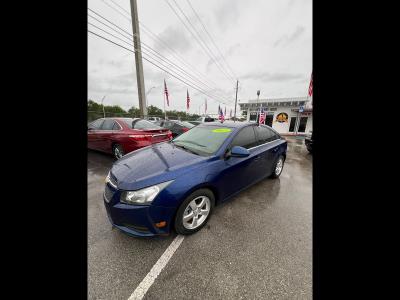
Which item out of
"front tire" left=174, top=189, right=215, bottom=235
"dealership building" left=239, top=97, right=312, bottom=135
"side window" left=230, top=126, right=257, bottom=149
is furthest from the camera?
"dealership building" left=239, top=97, right=312, bottom=135

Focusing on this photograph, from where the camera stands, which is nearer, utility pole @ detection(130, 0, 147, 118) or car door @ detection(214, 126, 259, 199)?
car door @ detection(214, 126, 259, 199)

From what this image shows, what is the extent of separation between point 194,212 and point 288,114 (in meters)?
19.6

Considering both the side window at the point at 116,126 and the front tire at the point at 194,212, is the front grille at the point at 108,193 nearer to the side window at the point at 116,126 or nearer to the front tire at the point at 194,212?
the front tire at the point at 194,212

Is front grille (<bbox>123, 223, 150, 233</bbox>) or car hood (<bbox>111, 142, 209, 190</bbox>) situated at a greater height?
car hood (<bbox>111, 142, 209, 190</bbox>)

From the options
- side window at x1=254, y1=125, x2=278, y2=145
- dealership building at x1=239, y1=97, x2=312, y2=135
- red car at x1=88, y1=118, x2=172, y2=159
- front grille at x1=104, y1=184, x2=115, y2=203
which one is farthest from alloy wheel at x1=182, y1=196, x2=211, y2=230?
dealership building at x1=239, y1=97, x2=312, y2=135

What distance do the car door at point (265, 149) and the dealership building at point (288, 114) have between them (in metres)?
15.9

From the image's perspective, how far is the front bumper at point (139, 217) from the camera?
72.9 inches

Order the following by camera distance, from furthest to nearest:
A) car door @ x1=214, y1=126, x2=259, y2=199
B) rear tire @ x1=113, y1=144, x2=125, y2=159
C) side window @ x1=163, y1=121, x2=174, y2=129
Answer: side window @ x1=163, y1=121, x2=174, y2=129 → rear tire @ x1=113, y1=144, x2=125, y2=159 → car door @ x1=214, y1=126, x2=259, y2=199

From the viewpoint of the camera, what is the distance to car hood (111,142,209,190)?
1963mm

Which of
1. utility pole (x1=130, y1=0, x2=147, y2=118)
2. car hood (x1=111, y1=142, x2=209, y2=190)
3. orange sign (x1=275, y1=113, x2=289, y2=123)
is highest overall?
utility pole (x1=130, y1=0, x2=147, y2=118)

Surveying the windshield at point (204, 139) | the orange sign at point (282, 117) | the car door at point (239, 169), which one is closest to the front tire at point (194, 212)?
the car door at point (239, 169)

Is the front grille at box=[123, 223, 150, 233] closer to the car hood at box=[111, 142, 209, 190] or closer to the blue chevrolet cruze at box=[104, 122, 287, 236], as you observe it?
the blue chevrolet cruze at box=[104, 122, 287, 236]
